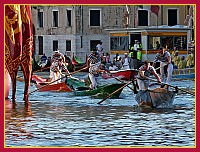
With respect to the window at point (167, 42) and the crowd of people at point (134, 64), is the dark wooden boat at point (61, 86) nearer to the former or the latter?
the crowd of people at point (134, 64)

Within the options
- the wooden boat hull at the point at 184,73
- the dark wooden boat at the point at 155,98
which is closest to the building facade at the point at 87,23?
the wooden boat hull at the point at 184,73

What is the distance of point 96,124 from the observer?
1256 cm

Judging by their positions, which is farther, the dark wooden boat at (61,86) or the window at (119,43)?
the window at (119,43)

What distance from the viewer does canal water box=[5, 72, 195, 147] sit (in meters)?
10.4

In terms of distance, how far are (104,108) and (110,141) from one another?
16.1 ft

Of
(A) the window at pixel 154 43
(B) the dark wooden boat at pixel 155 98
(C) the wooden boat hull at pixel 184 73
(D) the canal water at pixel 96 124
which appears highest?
(A) the window at pixel 154 43

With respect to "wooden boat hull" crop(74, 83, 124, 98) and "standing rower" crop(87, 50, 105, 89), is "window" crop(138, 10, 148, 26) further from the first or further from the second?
"wooden boat hull" crop(74, 83, 124, 98)

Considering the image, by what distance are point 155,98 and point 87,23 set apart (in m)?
23.5

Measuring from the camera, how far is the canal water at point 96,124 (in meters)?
10.4

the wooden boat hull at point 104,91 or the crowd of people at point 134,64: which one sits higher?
the crowd of people at point 134,64

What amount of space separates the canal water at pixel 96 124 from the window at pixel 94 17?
2038 cm

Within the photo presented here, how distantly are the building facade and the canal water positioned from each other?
18770mm

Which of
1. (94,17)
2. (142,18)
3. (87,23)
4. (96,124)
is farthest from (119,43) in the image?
(96,124)

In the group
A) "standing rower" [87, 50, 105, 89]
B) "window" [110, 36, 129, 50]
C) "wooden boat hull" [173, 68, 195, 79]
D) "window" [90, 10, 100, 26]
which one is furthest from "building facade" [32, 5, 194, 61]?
"standing rower" [87, 50, 105, 89]
